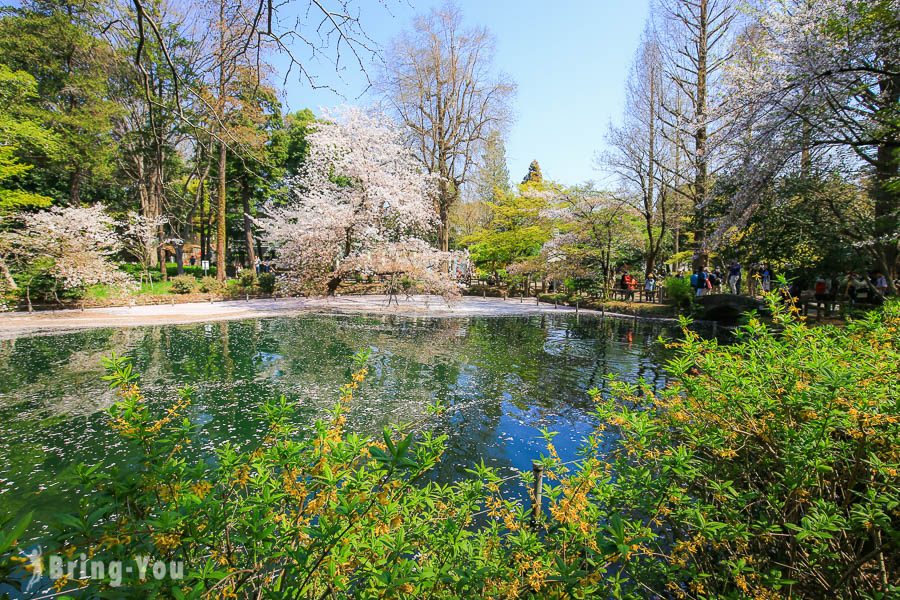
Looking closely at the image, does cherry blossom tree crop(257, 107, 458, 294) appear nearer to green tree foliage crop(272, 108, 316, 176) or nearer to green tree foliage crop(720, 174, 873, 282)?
green tree foliage crop(272, 108, 316, 176)

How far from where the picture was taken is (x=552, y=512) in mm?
2299

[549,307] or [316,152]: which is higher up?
[316,152]

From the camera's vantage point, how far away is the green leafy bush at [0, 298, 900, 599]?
63.3 inches

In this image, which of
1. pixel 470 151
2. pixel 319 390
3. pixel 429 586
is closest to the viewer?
pixel 429 586

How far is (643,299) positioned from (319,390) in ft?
62.6

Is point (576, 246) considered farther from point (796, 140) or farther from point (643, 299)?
point (796, 140)

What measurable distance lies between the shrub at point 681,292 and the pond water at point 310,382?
11.7ft

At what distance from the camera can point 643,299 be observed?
21.9m

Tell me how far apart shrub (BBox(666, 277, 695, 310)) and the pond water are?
11.7ft

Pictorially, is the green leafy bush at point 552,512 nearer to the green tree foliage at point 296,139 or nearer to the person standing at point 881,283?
the person standing at point 881,283

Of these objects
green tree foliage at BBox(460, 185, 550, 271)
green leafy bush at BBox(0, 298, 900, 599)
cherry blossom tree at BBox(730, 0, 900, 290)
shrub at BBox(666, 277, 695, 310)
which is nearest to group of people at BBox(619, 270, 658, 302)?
shrub at BBox(666, 277, 695, 310)

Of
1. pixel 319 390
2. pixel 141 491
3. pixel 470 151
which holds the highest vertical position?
pixel 470 151

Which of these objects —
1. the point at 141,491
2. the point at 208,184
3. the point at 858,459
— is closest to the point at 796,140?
the point at 858,459

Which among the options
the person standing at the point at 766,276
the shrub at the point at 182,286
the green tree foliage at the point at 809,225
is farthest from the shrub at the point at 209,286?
the person standing at the point at 766,276
